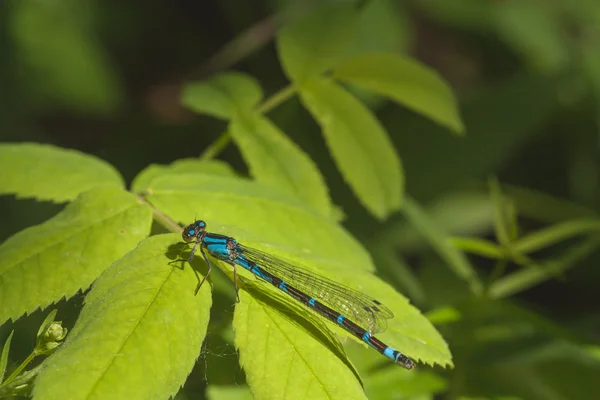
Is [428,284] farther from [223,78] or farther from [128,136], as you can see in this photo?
[128,136]

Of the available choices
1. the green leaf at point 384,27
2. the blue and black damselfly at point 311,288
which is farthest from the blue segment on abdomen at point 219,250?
the green leaf at point 384,27

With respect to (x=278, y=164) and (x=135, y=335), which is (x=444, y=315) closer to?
(x=278, y=164)

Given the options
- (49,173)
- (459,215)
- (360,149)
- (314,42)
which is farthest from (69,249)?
(459,215)

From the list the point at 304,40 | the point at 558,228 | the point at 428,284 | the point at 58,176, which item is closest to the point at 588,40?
the point at 428,284

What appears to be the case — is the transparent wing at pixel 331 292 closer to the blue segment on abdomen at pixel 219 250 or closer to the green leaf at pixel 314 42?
the blue segment on abdomen at pixel 219 250

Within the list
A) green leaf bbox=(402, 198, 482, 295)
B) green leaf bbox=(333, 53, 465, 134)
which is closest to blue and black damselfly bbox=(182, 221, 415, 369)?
green leaf bbox=(333, 53, 465, 134)
